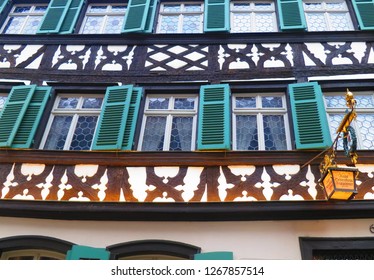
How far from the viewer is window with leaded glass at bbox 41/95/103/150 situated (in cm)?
757

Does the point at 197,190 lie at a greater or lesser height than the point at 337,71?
lesser

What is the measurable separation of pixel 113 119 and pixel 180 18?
3.47m

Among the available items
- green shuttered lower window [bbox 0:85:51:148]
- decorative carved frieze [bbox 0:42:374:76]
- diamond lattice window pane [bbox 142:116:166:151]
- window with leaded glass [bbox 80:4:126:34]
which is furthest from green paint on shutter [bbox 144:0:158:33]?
green shuttered lower window [bbox 0:85:51:148]

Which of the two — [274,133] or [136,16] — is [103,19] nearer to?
[136,16]

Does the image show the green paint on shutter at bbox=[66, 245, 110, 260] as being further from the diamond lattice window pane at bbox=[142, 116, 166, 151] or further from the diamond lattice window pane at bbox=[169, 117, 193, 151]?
the diamond lattice window pane at bbox=[169, 117, 193, 151]

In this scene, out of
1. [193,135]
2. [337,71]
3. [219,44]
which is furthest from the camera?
[219,44]

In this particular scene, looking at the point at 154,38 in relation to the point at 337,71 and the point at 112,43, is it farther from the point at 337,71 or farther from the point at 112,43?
the point at 337,71

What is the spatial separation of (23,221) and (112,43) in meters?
4.29

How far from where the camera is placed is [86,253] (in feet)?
19.9

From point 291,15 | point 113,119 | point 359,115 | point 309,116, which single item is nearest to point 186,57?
point 113,119

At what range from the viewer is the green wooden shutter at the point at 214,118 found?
6945mm

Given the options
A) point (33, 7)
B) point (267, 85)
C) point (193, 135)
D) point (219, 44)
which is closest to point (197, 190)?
point (193, 135)

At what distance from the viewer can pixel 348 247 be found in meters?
5.96

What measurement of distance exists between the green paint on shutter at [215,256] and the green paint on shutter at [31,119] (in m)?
3.72
